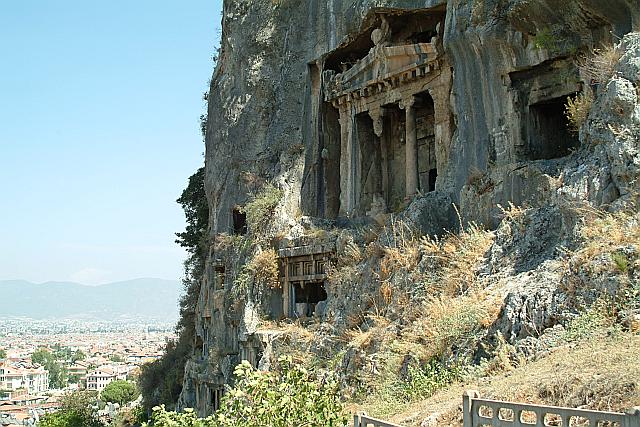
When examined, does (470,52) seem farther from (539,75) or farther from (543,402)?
(543,402)

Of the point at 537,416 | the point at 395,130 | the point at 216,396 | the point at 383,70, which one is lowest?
the point at 216,396

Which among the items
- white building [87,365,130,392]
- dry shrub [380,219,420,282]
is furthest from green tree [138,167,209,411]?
white building [87,365,130,392]

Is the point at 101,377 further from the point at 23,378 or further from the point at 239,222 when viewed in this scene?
the point at 239,222

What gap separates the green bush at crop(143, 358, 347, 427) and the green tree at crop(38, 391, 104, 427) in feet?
116

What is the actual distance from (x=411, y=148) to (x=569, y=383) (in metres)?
13.4

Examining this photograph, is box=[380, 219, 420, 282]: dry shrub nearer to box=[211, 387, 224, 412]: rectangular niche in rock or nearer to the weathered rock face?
the weathered rock face

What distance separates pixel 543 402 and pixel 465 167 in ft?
30.9

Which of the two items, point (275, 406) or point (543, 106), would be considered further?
point (543, 106)

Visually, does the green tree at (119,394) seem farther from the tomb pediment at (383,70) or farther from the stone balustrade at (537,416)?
the stone balustrade at (537,416)

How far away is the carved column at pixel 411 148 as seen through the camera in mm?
21031

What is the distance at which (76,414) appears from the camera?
44812mm

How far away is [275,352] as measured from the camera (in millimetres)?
18984

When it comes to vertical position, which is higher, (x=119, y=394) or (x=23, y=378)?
(x=119, y=394)

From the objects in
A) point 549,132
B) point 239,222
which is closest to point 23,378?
point 239,222
